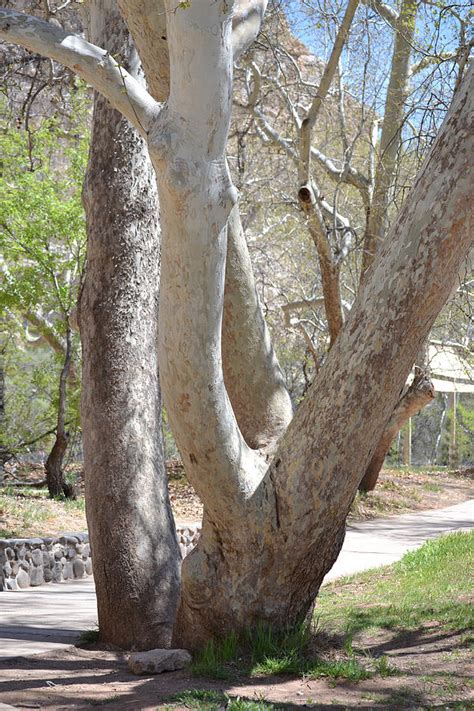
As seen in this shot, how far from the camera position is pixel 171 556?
6.73 metres

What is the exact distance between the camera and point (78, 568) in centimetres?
1134

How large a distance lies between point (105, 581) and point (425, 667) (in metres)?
2.34

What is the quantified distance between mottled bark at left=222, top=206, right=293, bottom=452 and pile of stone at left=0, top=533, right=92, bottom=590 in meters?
5.04

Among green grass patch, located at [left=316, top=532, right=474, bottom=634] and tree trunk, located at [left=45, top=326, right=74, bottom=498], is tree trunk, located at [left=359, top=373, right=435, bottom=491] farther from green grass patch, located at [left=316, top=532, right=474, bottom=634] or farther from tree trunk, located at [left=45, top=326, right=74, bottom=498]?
green grass patch, located at [left=316, top=532, right=474, bottom=634]

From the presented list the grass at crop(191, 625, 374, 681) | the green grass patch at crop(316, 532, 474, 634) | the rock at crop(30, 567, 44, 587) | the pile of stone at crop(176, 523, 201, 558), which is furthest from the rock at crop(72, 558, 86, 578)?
the grass at crop(191, 625, 374, 681)

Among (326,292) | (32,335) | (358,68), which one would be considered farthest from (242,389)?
(32,335)

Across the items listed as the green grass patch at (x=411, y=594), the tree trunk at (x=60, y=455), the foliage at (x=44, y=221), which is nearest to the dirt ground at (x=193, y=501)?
the tree trunk at (x=60, y=455)

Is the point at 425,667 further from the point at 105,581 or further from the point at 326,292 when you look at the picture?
the point at 326,292

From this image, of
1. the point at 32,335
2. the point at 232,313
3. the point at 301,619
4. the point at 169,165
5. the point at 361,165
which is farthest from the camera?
the point at 32,335

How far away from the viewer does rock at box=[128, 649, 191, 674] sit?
5.33 metres

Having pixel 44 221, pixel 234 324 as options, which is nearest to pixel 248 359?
pixel 234 324

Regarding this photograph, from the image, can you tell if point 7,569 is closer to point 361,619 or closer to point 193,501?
point 361,619

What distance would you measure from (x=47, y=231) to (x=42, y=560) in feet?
20.5

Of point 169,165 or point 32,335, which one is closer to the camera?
point 169,165
